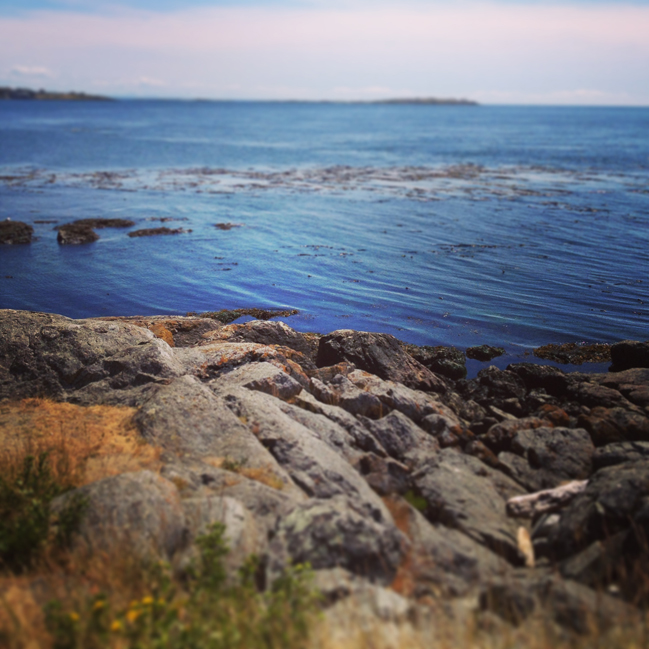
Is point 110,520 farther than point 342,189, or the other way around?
point 342,189

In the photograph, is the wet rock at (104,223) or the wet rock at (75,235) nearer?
the wet rock at (75,235)

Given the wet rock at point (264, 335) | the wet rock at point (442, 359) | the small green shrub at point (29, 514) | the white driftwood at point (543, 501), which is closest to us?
the small green shrub at point (29, 514)

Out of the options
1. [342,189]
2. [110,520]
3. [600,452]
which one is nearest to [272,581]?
[110,520]

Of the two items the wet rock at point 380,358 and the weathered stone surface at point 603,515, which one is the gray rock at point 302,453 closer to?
the weathered stone surface at point 603,515

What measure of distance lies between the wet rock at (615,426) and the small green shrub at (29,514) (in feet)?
32.3

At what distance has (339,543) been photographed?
258 inches

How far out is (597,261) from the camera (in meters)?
25.6

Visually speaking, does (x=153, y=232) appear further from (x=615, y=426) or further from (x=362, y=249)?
(x=615, y=426)

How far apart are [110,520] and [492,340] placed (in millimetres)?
13685

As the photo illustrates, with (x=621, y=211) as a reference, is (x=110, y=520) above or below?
below

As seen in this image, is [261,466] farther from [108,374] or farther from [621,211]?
[621,211]

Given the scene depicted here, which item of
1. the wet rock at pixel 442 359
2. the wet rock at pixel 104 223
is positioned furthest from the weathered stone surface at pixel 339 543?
the wet rock at pixel 104 223

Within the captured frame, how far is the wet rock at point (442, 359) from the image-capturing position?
15586 millimetres

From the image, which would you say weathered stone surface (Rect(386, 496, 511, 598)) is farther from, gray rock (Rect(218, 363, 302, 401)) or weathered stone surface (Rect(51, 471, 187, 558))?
gray rock (Rect(218, 363, 302, 401))
